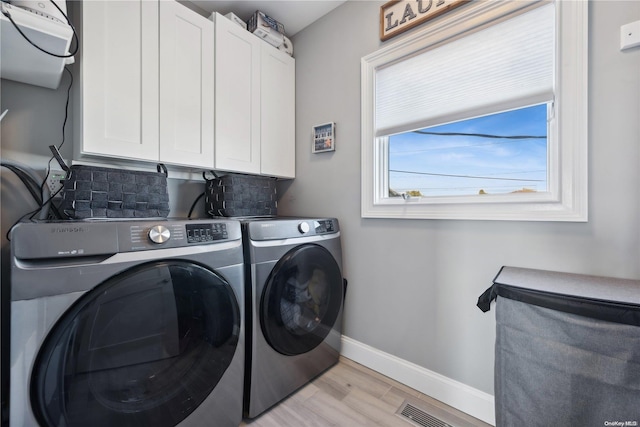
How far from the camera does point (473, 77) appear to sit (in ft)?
4.42

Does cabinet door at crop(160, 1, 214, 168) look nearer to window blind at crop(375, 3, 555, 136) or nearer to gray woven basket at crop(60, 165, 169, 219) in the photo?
gray woven basket at crop(60, 165, 169, 219)

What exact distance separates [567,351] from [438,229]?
0.72 metres

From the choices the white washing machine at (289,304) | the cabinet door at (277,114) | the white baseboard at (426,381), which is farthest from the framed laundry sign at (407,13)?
the white baseboard at (426,381)

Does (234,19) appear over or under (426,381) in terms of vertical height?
over

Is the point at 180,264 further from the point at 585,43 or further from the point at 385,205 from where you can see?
the point at 585,43

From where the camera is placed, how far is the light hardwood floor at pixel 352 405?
4.08 ft

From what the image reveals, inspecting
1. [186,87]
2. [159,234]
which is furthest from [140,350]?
[186,87]

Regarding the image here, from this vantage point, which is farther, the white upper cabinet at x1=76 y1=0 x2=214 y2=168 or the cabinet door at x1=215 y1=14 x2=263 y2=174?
the cabinet door at x1=215 y1=14 x2=263 y2=174

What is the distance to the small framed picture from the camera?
6.11ft

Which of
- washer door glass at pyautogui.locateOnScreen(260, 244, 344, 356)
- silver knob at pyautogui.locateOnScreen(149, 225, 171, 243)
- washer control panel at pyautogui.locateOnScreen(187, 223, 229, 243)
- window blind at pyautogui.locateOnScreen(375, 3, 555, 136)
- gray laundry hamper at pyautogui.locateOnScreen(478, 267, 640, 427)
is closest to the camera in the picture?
gray laundry hamper at pyautogui.locateOnScreen(478, 267, 640, 427)

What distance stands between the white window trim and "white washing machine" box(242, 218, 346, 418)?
0.49 meters

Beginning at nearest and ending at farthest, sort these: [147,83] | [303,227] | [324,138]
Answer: [147,83]
[303,227]
[324,138]

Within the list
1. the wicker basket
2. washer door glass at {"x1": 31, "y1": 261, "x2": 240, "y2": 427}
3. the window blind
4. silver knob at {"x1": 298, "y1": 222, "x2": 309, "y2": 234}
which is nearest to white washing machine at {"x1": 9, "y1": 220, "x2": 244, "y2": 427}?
washer door glass at {"x1": 31, "y1": 261, "x2": 240, "y2": 427}

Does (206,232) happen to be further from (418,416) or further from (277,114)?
(418,416)
